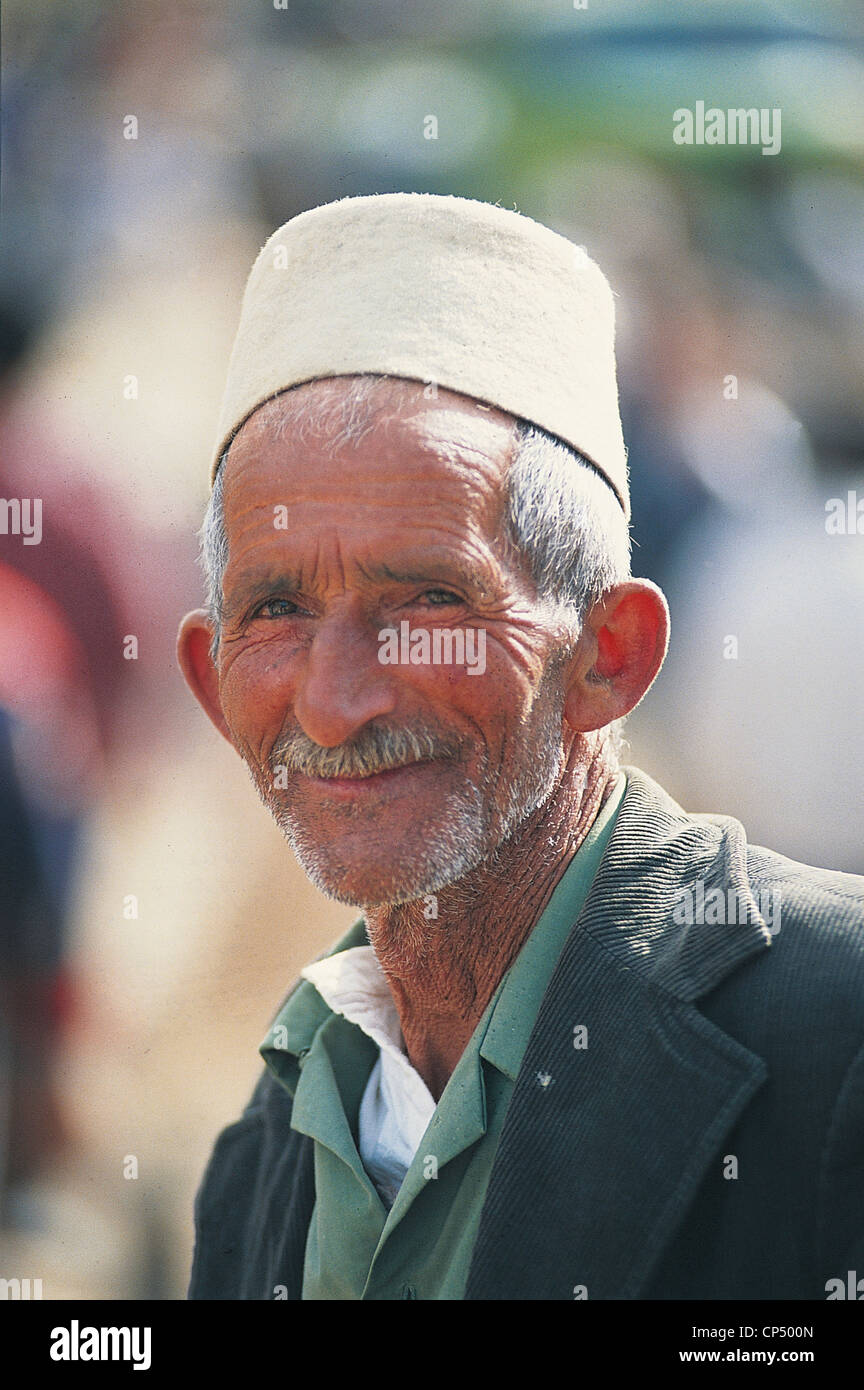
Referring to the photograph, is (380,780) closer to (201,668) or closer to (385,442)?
(385,442)

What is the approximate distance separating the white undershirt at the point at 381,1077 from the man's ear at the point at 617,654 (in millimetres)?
682

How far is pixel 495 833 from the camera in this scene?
1.99 m

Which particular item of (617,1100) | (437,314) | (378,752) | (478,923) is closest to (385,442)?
(437,314)

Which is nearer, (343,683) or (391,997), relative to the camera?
(343,683)

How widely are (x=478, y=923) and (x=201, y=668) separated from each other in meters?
0.79

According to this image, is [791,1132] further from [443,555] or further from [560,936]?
[443,555]

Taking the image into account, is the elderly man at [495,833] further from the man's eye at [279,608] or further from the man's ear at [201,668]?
the man's ear at [201,668]

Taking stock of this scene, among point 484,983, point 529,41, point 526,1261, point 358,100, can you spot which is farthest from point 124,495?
point 526,1261

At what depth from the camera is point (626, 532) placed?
2.26 m

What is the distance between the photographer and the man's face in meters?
1.90

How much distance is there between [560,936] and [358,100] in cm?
236

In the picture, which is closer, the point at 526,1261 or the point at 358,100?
the point at 526,1261

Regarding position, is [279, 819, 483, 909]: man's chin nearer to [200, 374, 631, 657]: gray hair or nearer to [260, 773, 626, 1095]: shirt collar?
[260, 773, 626, 1095]: shirt collar

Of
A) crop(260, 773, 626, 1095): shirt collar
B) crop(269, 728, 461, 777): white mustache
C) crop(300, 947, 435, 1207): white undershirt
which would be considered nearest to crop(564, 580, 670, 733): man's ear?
crop(260, 773, 626, 1095): shirt collar
